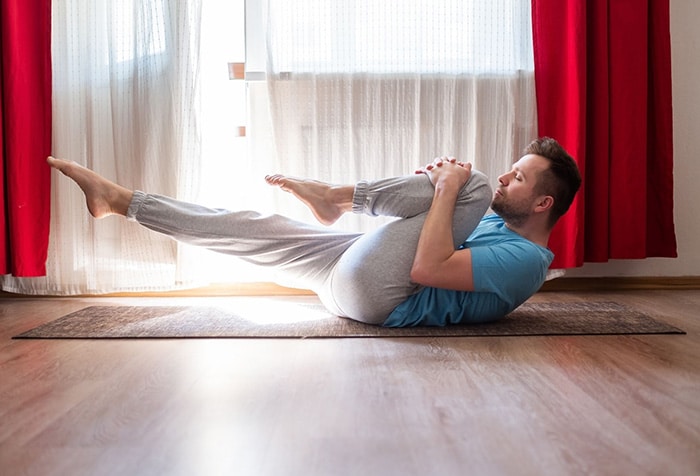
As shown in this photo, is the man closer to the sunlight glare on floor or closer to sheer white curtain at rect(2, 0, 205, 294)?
the sunlight glare on floor

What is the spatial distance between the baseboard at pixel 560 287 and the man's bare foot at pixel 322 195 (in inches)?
35.2

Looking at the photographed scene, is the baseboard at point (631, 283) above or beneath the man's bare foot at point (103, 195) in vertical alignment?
beneath

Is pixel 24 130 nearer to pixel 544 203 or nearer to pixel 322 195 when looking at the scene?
pixel 322 195

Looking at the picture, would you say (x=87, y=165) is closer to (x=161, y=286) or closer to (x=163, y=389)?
(x=161, y=286)

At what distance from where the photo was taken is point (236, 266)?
3.07 metres

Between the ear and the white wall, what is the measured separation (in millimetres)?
1144

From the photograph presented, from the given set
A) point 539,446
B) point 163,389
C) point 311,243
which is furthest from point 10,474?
point 311,243

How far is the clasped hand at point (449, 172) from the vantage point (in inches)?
80.4

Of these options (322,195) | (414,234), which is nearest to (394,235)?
(414,234)

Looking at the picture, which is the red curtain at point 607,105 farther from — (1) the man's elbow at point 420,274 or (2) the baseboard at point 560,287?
(1) the man's elbow at point 420,274

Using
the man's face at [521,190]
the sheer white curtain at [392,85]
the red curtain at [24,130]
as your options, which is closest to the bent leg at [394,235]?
the man's face at [521,190]

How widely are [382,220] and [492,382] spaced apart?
5.06 ft

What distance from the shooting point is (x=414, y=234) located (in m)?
2.06

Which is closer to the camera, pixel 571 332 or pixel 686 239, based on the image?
pixel 571 332
